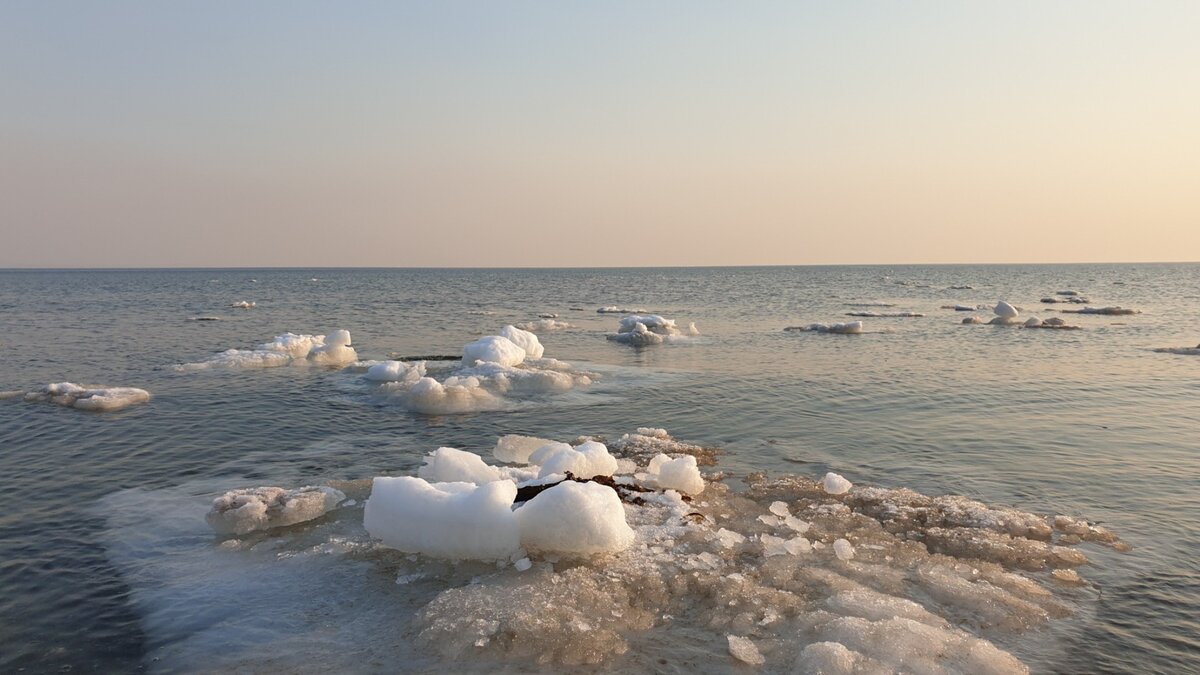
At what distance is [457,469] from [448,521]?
1.95 metres

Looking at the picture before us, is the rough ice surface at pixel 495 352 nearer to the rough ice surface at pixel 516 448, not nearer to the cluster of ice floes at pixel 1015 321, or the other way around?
the rough ice surface at pixel 516 448

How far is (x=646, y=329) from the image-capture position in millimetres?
30812

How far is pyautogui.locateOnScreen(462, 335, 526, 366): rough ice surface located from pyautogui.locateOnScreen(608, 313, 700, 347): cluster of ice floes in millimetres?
8247

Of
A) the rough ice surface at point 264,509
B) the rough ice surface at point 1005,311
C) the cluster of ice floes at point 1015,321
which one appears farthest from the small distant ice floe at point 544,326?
the rough ice surface at point 264,509

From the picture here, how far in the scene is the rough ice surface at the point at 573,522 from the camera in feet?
24.3

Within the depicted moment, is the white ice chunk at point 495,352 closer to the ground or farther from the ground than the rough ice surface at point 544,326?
farther from the ground

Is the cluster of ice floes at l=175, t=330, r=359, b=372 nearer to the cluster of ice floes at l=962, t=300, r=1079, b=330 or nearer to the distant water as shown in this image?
the distant water

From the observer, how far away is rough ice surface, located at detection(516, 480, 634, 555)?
24.3 feet

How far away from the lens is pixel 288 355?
81.7ft

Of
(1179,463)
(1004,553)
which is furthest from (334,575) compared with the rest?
(1179,463)

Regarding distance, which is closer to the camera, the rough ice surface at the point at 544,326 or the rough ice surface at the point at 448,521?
the rough ice surface at the point at 448,521

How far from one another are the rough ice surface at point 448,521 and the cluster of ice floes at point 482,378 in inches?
339

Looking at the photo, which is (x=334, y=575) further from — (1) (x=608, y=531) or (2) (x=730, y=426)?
(2) (x=730, y=426)

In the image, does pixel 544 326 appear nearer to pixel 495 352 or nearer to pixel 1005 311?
pixel 495 352
